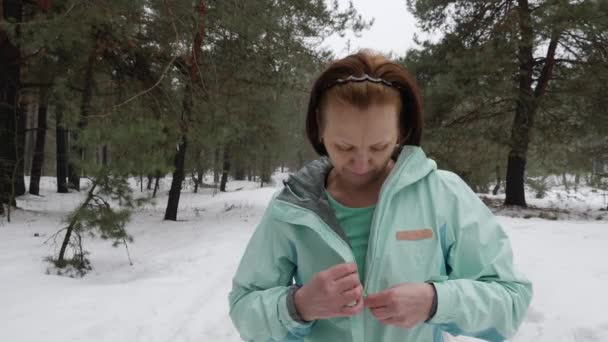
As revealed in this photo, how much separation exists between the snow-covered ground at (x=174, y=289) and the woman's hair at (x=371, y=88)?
8.28ft

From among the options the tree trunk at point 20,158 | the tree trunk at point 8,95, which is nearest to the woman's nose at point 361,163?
the tree trunk at point 20,158

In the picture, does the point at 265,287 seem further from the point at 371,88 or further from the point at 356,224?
the point at 371,88

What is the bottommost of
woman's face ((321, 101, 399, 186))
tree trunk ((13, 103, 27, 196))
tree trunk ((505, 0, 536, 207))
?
tree trunk ((13, 103, 27, 196))

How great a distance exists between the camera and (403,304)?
0.75 meters

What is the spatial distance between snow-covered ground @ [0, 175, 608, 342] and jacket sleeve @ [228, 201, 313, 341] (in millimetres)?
2400

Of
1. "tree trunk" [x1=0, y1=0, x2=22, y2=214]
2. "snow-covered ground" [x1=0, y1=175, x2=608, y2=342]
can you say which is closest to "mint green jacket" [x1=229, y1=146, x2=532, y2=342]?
"snow-covered ground" [x1=0, y1=175, x2=608, y2=342]

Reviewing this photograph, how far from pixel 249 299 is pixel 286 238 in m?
0.15

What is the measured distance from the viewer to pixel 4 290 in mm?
3803

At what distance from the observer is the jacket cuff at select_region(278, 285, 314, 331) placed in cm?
84

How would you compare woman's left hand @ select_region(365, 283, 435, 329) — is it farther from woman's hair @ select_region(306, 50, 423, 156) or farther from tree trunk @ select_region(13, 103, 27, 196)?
tree trunk @ select_region(13, 103, 27, 196)

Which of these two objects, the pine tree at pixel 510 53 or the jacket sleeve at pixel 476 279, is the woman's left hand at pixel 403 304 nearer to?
the jacket sleeve at pixel 476 279

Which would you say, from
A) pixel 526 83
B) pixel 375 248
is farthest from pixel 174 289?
pixel 526 83

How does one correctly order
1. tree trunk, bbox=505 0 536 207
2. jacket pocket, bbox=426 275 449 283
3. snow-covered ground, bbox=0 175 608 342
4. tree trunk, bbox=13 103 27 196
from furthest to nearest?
tree trunk, bbox=505 0 536 207, tree trunk, bbox=13 103 27 196, snow-covered ground, bbox=0 175 608 342, jacket pocket, bbox=426 275 449 283

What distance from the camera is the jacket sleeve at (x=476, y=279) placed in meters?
0.79
